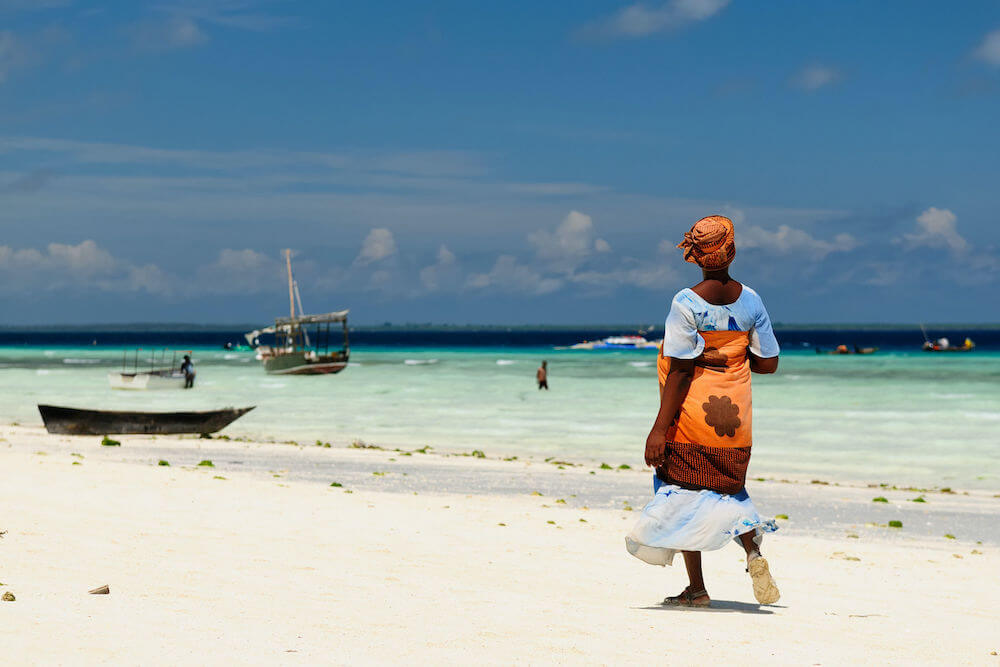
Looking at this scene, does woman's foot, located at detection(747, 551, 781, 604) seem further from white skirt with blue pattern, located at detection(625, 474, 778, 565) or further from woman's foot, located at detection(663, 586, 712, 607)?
woman's foot, located at detection(663, 586, 712, 607)

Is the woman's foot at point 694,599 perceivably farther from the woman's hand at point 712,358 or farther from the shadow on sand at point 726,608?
the woman's hand at point 712,358

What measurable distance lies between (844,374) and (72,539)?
7515 cm

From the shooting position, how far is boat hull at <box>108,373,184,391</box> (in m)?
55.6

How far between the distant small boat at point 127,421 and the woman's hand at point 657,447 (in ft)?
60.0

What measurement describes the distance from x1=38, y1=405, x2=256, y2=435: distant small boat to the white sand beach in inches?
363

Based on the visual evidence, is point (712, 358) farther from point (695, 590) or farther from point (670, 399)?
point (695, 590)

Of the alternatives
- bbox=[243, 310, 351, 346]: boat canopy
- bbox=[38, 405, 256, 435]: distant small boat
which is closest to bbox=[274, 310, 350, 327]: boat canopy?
bbox=[243, 310, 351, 346]: boat canopy

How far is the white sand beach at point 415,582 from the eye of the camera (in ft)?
17.7

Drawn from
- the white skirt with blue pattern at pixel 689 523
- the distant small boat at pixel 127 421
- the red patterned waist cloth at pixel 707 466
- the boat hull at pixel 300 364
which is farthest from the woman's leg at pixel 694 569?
the boat hull at pixel 300 364

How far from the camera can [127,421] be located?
23.5 m

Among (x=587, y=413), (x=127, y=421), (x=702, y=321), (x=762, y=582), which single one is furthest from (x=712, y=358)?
(x=587, y=413)

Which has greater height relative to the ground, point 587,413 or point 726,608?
point 726,608

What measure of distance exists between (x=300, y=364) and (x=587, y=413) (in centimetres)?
3712

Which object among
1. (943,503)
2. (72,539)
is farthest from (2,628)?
A: (943,503)
